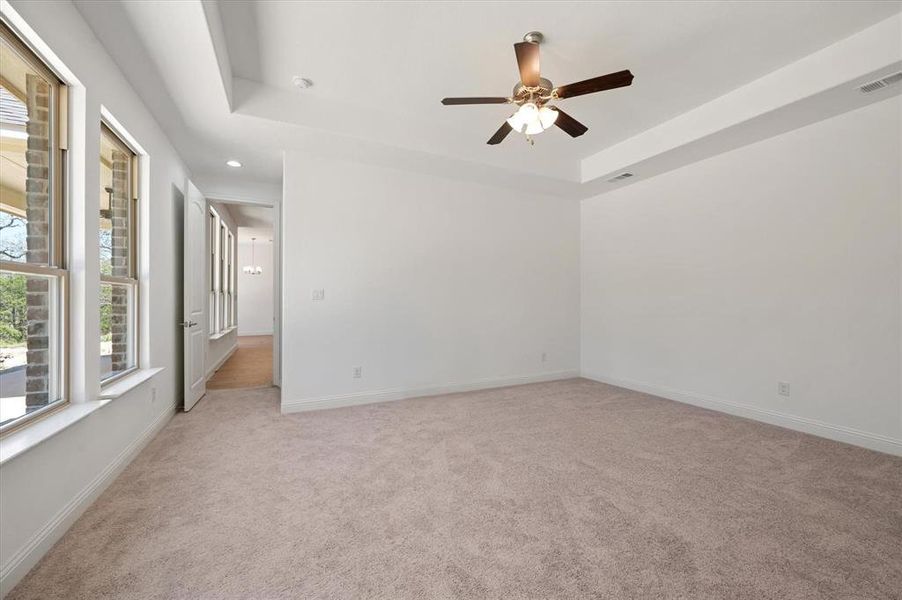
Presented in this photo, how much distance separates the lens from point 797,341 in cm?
318

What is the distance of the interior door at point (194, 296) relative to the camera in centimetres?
361

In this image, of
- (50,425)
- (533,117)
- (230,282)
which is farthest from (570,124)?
(230,282)

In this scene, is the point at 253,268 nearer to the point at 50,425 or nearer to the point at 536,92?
the point at 50,425

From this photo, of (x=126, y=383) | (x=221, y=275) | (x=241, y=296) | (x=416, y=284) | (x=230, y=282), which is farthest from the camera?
(x=241, y=296)

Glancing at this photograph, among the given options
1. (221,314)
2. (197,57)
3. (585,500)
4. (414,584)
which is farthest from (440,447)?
(221,314)

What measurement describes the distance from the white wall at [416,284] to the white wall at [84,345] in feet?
3.43

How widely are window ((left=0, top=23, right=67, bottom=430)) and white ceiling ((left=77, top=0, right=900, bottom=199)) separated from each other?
52 centimetres

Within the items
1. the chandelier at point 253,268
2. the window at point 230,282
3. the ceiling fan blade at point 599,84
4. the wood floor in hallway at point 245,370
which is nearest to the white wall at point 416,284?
the wood floor in hallway at point 245,370

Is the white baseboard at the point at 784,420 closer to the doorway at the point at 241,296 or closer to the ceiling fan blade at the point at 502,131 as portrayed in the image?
the ceiling fan blade at the point at 502,131

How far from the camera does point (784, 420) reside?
3.21 m

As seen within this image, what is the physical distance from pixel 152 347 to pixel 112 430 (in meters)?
0.90

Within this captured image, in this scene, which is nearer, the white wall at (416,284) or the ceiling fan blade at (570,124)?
the ceiling fan blade at (570,124)

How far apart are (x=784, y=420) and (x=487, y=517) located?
3.05 m

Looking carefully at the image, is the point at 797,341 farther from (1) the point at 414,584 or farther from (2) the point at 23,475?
(2) the point at 23,475
